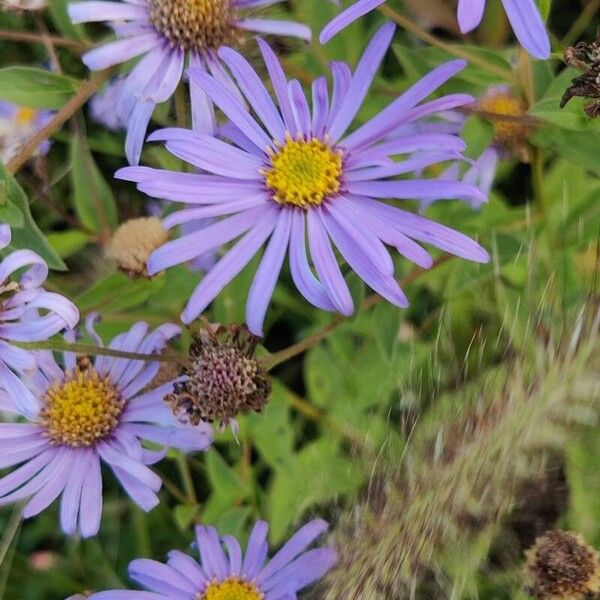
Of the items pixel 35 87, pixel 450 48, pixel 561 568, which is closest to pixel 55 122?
pixel 35 87

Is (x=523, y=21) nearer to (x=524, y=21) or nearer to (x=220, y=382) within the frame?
(x=524, y=21)

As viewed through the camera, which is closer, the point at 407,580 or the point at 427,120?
the point at 407,580

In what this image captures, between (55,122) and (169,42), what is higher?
(169,42)

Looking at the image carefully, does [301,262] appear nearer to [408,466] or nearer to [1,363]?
[408,466]

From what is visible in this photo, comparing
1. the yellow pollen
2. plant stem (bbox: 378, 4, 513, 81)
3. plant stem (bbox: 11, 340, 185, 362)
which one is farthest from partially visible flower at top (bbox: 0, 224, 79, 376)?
the yellow pollen

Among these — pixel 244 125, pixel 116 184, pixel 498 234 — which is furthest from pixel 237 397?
pixel 116 184

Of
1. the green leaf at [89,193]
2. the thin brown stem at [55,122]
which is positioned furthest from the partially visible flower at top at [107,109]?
the thin brown stem at [55,122]
